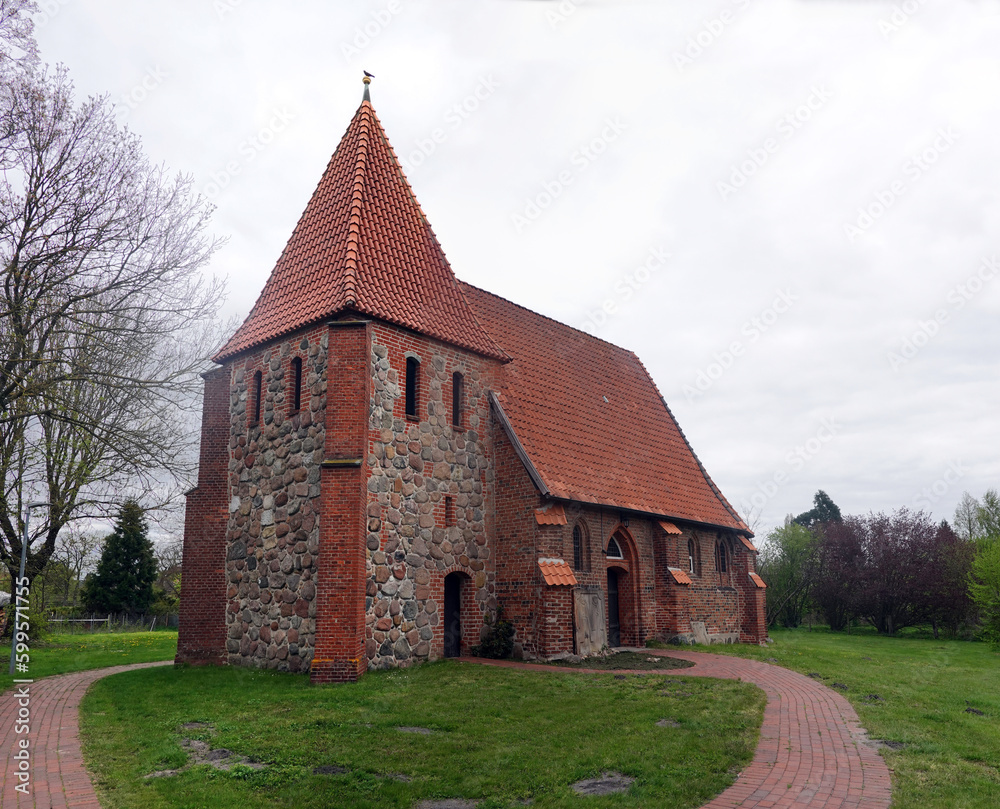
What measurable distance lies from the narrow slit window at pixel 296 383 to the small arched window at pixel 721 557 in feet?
45.5

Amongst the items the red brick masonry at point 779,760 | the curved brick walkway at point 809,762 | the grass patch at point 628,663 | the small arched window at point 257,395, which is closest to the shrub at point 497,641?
the grass patch at point 628,663

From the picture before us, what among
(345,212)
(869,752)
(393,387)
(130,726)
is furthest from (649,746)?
(345,212)

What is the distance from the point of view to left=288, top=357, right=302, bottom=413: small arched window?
14.6m

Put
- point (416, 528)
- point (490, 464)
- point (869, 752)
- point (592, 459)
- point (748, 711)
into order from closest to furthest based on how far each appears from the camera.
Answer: point (869, 752) → point (748, 711) → point (416, 528) → point (490, 464) → point (592, 459)

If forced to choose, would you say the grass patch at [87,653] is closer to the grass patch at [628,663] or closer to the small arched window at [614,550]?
the grass patch at [628,663]

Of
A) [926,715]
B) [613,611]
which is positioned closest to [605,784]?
[926,715]

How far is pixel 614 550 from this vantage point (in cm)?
1848

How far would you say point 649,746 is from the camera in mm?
8258

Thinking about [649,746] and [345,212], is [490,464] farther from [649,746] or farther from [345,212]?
[649,746]

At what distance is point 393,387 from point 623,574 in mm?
8256

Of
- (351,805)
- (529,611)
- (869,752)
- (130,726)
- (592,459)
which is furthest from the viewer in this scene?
(592,459)

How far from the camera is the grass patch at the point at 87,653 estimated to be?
17.0 meters

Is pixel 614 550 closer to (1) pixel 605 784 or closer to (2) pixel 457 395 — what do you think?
(2) pixel 457 395

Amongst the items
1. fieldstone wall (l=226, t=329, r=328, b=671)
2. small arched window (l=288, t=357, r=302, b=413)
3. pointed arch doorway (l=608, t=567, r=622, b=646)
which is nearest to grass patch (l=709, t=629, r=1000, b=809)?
pointed arch doorway (l=608, t=567, r=622, b=646)
